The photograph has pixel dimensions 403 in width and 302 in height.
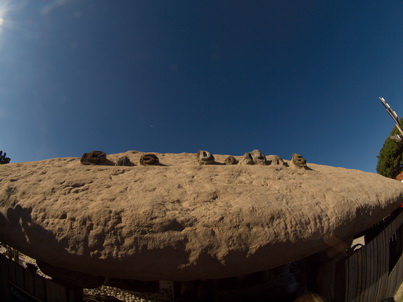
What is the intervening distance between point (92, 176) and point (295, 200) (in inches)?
134

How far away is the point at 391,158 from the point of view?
16500 mm

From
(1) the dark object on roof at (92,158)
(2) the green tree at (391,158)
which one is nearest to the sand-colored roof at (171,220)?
(1) the dark object on roof at (92,158)

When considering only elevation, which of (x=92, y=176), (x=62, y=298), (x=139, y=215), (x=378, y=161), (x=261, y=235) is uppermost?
(x=378, y=161)

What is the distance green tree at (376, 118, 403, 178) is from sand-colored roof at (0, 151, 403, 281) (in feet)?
60.7

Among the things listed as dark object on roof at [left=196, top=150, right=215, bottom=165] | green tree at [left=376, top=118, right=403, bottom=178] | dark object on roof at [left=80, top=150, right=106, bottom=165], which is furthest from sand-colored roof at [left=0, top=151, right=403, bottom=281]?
green tree at [left=376, top=118, right=403, bottom=178]

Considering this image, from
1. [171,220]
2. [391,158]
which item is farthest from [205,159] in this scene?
[391,158]

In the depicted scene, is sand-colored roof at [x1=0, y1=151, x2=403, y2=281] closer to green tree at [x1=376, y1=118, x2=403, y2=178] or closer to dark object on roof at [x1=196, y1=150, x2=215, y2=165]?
dark object on roof at [x1=196, y1=150, x2=215, y2=165]

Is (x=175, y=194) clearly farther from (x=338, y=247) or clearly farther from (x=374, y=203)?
→ (x=374, y=203)

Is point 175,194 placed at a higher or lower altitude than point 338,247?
higher

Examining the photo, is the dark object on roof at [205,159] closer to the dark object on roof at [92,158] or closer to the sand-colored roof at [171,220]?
the sand-colored roof at [171,220]

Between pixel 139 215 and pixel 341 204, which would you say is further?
pixel 341 204

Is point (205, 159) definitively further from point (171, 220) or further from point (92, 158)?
point (92, 158)

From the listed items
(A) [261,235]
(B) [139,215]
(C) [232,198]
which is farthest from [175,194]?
(A) [261,235]

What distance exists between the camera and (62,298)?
2.73 m
